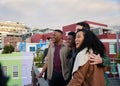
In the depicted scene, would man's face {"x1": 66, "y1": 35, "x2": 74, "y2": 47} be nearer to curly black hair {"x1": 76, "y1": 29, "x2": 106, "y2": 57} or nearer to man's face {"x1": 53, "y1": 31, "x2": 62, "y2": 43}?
man's face {"x1": 53, "y1": 31, "x2": 62, "y2": 43}

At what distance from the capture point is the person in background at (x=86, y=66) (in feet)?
7.72

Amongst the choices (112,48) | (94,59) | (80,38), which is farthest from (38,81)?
(112,48)

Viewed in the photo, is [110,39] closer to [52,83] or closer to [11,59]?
[11,59]

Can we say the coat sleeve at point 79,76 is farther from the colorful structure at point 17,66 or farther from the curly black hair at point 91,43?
the colorful structure at point 17,66

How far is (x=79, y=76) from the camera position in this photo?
2334 millimetres

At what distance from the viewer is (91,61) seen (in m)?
2.43

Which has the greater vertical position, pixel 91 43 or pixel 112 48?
pixel 91 43

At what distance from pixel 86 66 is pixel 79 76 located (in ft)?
0.34

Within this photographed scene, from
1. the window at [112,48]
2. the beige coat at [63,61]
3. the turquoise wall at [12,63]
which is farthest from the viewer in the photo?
the turquoise wall at [12,63]

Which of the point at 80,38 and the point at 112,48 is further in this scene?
the point at 112,48

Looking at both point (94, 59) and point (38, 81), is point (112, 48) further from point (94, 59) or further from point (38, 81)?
point (94, 59)

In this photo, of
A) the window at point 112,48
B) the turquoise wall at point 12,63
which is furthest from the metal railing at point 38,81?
the turquoise wall at point 12,63

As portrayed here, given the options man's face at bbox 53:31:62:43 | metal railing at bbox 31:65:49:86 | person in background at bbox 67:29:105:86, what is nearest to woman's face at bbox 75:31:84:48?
person in background at bbox 67:29:105:86

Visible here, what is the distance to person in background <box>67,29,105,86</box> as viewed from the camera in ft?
7.72
